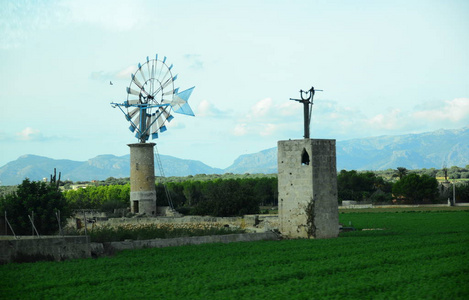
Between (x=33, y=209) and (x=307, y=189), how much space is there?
15739 mm

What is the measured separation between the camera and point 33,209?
3378 cm

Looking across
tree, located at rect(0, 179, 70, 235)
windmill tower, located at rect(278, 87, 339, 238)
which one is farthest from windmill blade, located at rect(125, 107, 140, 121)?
windmill tower, located at rect(278, 87, 339, 238)

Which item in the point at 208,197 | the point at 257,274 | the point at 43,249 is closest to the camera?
the point at 257,274

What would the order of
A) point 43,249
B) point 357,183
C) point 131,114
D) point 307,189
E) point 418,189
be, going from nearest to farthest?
point 43,249, point 307,189, point 131,114, point 418,189, point 357,183

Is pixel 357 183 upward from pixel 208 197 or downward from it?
upward

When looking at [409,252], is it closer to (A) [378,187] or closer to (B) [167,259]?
(B) [167,259]

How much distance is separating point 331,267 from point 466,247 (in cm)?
658

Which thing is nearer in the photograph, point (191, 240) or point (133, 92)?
point (191, 240)

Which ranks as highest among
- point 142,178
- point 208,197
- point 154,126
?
point 154,126

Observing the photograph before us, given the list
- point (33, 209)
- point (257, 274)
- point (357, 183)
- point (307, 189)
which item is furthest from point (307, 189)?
point (357, 183)

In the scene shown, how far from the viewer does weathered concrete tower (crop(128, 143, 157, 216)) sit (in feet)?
140

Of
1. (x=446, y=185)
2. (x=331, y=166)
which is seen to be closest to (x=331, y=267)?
(x=331, y=166)

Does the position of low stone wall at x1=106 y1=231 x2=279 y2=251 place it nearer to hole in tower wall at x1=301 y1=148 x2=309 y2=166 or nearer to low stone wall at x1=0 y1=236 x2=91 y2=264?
low stone wall at x1=0 y1=236 x2=91 y2=264

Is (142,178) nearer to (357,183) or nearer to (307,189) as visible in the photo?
(307,189)
